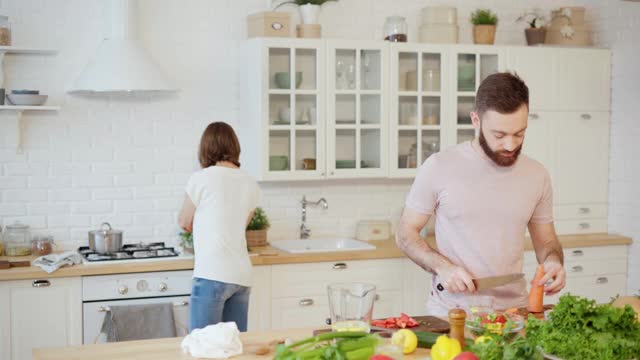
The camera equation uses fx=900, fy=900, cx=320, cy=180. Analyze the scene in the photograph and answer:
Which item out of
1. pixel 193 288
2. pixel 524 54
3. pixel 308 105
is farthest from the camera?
pixel 524 54

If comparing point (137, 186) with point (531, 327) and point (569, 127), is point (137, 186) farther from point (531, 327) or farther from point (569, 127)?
point (531, 327)

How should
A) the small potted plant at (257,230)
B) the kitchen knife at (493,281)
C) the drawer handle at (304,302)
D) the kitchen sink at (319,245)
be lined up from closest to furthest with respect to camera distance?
the kitchen knife at (493,281) → the drawer handle at (304,302) → the small potted plant at (257,230) → the kitchen sink at (319,245)

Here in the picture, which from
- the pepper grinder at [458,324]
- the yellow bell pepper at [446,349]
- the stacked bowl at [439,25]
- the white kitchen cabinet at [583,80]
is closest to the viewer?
the yellow bell pepper at [446,349]

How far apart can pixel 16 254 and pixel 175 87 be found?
135cm

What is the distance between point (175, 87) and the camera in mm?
5473

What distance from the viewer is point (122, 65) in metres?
4.93

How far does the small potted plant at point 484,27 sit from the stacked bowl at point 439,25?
144mm

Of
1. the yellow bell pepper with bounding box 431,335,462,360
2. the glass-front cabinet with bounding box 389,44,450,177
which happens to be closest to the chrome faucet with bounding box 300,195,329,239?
the glass-front cabinet with bounding box 389,44,450,177

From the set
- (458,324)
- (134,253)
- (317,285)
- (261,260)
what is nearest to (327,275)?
(317,285)

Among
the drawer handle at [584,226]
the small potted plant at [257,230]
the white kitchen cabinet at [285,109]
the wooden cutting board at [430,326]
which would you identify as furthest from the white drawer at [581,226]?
the wooden cutting board at [430,326]

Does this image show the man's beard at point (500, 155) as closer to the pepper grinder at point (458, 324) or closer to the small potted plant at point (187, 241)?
the pepper grinder at point (458, 324)

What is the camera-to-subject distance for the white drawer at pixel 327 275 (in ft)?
16.7

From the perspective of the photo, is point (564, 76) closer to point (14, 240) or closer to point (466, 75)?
point (466, 75)

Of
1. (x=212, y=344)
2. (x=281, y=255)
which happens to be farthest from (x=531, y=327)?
(x=281, y=255)
